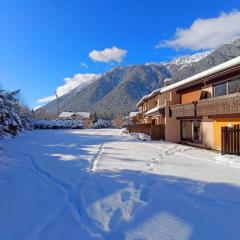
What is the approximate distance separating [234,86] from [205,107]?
2125 mm

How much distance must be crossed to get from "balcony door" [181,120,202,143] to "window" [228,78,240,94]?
13.8 feet

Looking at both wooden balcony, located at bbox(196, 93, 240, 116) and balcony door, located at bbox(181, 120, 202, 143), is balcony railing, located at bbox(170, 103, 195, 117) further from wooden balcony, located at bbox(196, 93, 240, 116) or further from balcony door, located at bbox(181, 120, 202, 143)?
balcony door, located at bbox(181, 120, 202, 143)

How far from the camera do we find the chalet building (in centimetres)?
1602

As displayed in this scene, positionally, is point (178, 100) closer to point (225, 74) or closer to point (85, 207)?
point (225, 74)

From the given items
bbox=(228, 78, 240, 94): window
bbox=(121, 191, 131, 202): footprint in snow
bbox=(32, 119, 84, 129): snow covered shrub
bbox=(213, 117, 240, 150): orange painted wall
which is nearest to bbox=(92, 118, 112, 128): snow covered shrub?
bbox=(32, 119, 84, 129): snow covered shrub

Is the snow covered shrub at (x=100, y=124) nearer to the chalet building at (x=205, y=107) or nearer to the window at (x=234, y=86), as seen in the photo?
the chalet building at (x=205, y=107)

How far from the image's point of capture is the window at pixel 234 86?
16483mm

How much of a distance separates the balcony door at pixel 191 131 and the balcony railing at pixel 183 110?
0.94 m

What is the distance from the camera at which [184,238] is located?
445 cm

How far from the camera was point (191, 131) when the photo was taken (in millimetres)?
22266

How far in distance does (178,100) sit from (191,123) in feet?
10.9

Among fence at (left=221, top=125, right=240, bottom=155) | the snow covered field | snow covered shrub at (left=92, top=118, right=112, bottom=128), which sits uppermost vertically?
snow covered shrub at (left=92, top=118, right=112, bottom=128)

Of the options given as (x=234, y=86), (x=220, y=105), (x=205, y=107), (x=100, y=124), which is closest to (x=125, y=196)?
(x=220, y=105)

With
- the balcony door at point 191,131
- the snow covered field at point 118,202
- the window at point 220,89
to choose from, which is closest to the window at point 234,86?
the window at point 220,89
